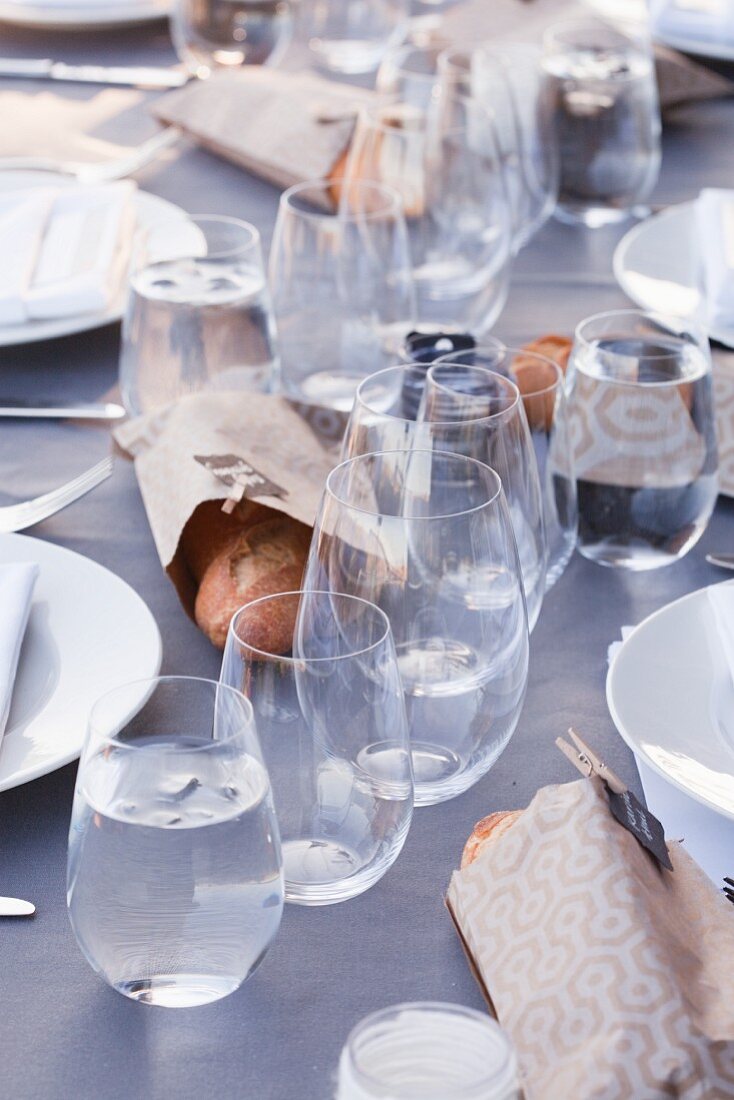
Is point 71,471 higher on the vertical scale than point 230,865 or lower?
lower

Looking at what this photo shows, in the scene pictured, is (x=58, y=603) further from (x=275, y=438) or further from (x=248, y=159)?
(x=248, y=159)

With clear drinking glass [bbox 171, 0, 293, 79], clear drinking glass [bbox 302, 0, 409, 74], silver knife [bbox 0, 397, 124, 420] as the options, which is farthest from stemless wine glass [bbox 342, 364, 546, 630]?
clear drinking glass [bbox 302, 0, 409, 74]

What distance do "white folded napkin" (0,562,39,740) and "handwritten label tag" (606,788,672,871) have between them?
11.7 inches

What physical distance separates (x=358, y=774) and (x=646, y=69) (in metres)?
1.09

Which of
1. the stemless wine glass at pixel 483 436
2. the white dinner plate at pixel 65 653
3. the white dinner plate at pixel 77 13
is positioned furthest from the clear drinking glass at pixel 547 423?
the white dinner plate at pixel 77 13

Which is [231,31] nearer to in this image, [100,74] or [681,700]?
[100,74]

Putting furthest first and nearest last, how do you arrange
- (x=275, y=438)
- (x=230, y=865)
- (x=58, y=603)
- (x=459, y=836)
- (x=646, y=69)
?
(x=646, y=69) < (x=275, y=438) < (x=58, y=603) < (x=459, y=836) < (x=230, y=865)

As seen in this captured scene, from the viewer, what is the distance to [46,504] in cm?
94

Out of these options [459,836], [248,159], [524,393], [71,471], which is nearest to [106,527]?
[71,471]

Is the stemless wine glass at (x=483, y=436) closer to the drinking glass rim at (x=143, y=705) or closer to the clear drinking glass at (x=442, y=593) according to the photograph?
the clear drinking glass at (x=442, y=593)

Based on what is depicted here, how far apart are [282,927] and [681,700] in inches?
9.5

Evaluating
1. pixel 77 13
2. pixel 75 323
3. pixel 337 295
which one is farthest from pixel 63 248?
pixel 77 13

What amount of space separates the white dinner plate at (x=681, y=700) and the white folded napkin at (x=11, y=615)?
0.97 feet

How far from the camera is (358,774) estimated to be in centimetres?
58
